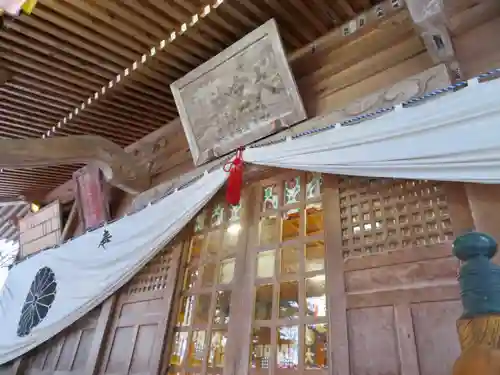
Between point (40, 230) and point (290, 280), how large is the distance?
4207mm

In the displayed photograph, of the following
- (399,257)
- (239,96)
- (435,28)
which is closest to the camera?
(399,257)

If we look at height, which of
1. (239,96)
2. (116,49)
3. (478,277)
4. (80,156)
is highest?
(116,49)

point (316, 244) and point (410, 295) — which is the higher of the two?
point (316, 244)

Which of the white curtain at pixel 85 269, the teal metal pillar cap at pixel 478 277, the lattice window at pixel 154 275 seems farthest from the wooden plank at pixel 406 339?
the lattice window at pixel 154 275

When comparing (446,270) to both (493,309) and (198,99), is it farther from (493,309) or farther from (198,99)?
(198,99)

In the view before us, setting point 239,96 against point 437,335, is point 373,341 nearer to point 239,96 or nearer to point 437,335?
point 437,335

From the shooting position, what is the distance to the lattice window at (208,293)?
2.70m

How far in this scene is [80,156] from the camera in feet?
12.2

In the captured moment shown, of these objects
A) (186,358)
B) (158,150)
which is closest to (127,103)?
(158,150)

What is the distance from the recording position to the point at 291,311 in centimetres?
242

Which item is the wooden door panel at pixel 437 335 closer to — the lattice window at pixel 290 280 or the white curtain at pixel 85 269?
the lattice window at pixel 290 280

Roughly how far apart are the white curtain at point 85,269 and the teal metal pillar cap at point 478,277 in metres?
2.18

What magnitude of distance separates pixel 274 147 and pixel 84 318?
2610 millimetres

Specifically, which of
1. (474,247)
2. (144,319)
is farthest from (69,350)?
(474,247)
